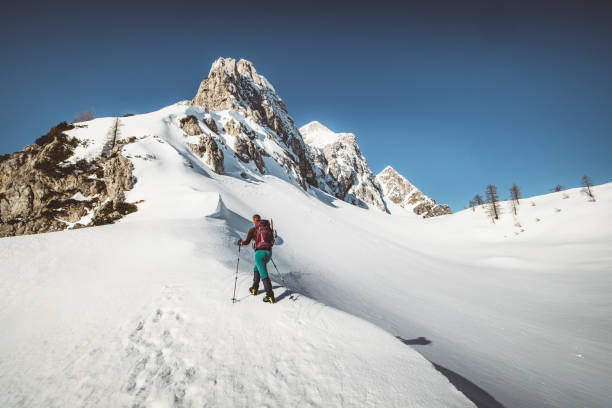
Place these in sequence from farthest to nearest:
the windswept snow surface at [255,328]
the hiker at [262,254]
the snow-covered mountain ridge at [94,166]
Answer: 1. the snow-covered mountain ridge at [94,166]
2. the hiker at [262,254]
3. the windswept snow surface at [255,328]

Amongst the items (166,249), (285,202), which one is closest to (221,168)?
(285,202)

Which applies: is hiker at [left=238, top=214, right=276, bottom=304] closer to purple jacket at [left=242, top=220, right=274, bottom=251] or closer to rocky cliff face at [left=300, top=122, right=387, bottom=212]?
purple jacket at [left=242, top=220, right=274, bottom=251]

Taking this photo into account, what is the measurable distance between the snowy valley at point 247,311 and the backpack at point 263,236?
1.23m

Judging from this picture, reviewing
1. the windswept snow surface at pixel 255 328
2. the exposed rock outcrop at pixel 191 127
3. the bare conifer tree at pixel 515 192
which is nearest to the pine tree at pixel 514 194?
the bare conifer tree at pixel 515 192

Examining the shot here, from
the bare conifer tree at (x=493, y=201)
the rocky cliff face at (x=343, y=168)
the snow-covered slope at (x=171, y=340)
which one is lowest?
the snow-covered slope at (x=171, y=340)

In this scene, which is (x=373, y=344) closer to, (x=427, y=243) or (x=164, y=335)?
(x=164, y=335)

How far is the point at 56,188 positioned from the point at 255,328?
29169mm

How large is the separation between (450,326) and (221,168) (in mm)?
31083

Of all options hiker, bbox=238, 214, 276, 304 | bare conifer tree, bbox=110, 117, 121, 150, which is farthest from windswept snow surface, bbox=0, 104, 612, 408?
bare conifer tree, bbox=110, 117, 121, 150

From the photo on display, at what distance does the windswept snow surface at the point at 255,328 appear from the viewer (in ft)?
10.3

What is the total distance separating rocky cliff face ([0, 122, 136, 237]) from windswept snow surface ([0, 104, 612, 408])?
8.07 meters

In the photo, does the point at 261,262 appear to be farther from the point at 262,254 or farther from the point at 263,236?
the point at 263,236

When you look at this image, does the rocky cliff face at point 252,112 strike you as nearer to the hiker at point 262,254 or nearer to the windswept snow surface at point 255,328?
the windswept snow surface at point 255,328

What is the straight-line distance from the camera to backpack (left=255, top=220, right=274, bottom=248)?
18.8 ft
